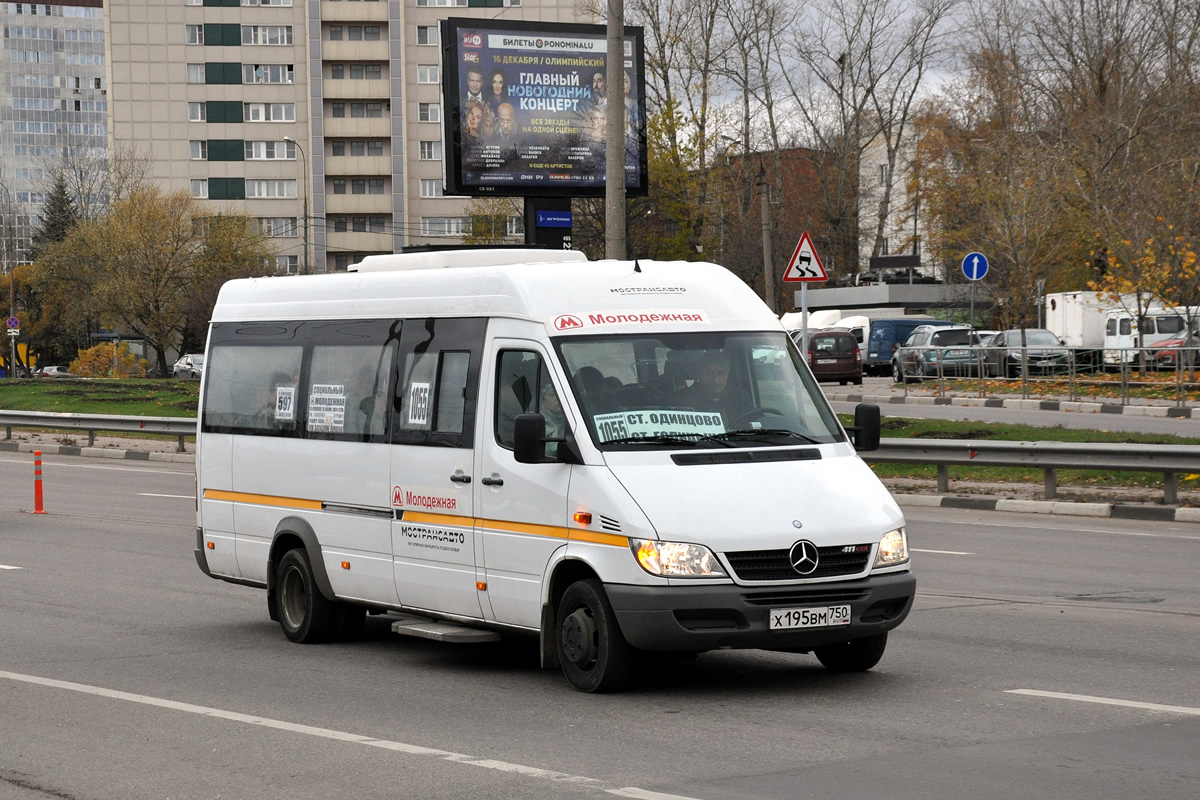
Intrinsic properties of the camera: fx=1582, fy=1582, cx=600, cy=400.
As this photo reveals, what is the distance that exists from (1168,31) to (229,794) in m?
53.5

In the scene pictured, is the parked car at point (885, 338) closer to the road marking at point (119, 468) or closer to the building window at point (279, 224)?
the road marking at point (119, 468)

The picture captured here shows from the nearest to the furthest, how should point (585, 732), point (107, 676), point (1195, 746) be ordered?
point (1195, 746) → point (585, 732) → point (107, 676)

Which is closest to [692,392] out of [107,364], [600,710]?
[600,710]

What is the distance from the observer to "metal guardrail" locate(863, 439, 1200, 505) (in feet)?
60.0

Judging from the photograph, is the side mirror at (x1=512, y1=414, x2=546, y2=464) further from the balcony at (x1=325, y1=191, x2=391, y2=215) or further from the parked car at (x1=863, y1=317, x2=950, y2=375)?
the balcony at (x1=325, y1=191, x2=391, y2=215)

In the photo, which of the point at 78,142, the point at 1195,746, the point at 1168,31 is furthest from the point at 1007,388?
the point at 78,142

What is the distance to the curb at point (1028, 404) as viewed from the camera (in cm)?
3132

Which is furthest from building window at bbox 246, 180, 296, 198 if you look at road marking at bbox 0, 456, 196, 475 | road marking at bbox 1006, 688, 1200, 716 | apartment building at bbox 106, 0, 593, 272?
road marking at bbox 1006, 688, 1200, 716

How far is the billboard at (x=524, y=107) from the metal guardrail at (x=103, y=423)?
7.95 metres

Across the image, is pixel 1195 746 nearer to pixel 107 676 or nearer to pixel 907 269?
pixel 107 676

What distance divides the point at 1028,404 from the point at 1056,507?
16.3m

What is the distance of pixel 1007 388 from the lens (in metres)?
37.0

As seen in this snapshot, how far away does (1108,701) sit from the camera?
7754 millimetres

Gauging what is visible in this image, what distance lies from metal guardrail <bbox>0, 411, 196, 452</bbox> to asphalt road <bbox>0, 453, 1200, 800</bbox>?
1808 cm
